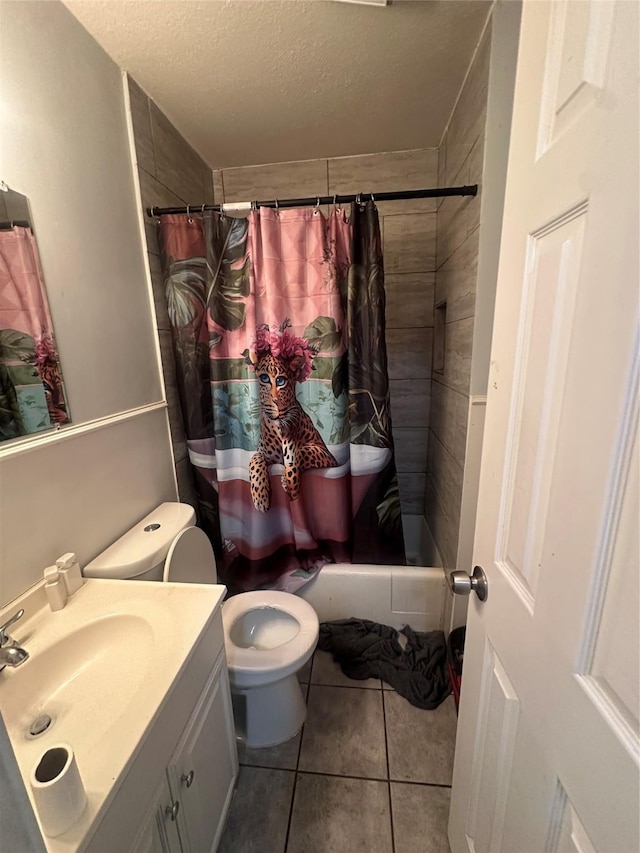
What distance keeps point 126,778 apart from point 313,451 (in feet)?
3.96

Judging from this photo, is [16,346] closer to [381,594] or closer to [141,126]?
[141,126]

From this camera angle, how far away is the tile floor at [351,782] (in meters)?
1.07

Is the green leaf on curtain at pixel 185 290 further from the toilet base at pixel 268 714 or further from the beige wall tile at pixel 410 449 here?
the toilet base at pixel 268 714

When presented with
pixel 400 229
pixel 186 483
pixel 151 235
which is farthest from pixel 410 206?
pixel 186 483

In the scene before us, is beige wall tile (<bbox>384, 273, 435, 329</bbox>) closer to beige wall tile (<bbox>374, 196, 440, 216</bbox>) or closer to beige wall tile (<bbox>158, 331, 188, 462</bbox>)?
beige wall tile (<bbox>374, 196, 440, 216</bbox>)

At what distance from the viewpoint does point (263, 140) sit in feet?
5.84

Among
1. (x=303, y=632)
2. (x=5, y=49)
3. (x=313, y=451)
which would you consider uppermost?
(x=5, y=49)

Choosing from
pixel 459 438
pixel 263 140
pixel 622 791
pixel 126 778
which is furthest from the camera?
pixel 263 140

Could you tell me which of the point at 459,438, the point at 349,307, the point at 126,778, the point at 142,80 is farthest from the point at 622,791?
the point at 142,80

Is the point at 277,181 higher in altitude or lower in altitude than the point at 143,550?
higher

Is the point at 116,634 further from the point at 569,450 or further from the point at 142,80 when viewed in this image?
the point at 142,80

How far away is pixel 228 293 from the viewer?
155 cm

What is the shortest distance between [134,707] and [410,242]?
2.25 meters

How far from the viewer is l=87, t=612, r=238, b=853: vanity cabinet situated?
616 mm
